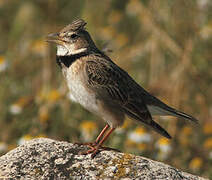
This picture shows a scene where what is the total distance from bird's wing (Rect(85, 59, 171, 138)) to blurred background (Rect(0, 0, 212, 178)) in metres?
0.65

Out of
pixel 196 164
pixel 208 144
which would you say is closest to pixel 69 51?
pixel 196 164

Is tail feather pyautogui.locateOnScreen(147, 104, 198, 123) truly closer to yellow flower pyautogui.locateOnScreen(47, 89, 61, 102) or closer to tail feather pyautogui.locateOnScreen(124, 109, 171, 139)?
tail feather pyautogui.locateOnScreen(124, 109, 171, 139)

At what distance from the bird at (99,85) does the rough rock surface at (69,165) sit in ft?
3.11

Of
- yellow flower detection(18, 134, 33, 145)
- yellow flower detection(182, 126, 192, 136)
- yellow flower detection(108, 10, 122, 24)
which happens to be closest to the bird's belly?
yellow flower detection(18, 134, 33, 145)

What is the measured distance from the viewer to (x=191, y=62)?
32.3 ft

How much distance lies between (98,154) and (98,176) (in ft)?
1.45

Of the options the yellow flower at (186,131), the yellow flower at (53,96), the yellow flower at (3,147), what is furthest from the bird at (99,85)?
the yellow flower at (53,96)

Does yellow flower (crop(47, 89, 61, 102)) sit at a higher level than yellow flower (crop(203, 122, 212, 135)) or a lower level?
lower

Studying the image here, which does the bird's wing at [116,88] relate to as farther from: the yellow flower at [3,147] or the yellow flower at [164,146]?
the yellow flower at [3,147]

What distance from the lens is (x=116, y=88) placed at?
6.51m

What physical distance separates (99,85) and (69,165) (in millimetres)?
1585

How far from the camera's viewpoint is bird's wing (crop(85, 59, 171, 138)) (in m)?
6.40

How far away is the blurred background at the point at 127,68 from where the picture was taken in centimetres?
832

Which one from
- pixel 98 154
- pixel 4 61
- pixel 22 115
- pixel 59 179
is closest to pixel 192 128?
pixel 22 115
